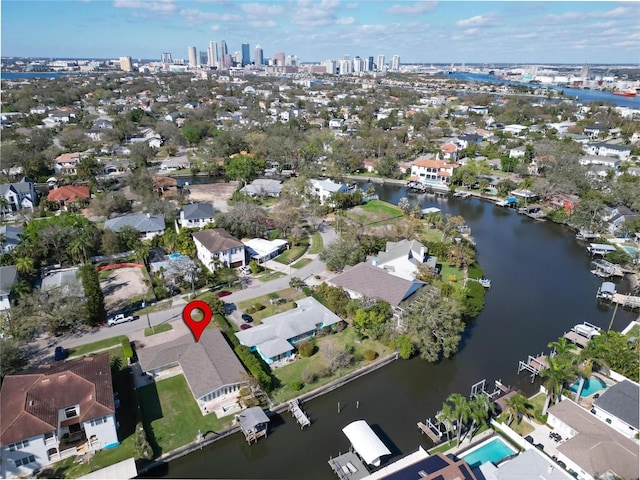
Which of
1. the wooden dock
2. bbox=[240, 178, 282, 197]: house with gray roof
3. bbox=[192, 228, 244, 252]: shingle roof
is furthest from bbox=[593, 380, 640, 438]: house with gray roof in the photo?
bbox=[240, 178, 282, 197]: house with gray roof

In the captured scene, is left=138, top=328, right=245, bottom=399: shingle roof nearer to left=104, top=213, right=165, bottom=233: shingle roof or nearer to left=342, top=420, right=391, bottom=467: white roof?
left=342, top=420, right=391, bottom=467: white roof

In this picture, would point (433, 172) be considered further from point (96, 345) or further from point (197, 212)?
point (96, 345)

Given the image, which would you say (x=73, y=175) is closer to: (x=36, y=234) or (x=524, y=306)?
(x=36, y=234)

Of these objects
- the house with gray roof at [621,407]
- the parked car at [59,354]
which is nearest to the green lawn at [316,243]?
the parked car at [59,354]

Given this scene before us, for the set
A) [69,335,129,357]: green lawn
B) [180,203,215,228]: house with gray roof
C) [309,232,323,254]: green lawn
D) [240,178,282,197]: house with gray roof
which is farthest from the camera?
[240,178,282,197]: house with gray roof

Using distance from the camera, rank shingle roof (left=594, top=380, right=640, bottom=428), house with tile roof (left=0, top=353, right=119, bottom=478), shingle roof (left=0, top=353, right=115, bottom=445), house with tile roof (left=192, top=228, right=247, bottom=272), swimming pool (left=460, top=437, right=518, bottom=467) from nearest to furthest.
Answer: house with tile roof (left=0, top=353, right=119, bottom=478), shingle roof (left=0, top=353, right=115, bottom=445), swimming pool (left=460, top=437, right=518, bottom=467), shingle roof (left=594, top=380, right=640, bottom=428), house with tile roof (left=192, top=228, right=247, bottom=272)

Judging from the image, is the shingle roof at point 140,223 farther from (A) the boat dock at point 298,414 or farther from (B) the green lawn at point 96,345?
(A) the boat dock at point 298,414
